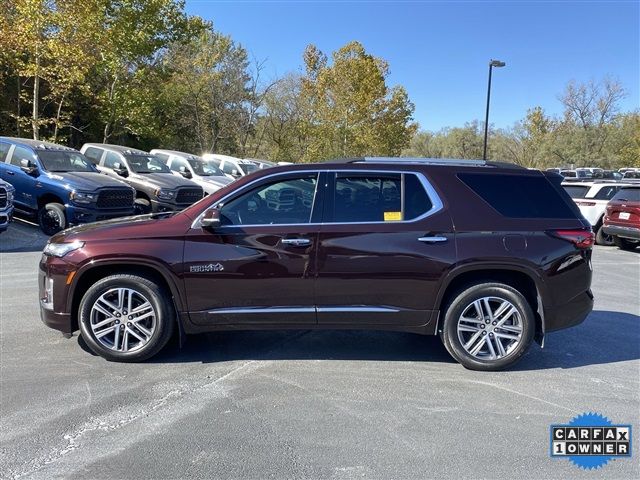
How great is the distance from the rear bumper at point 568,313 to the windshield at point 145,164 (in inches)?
498

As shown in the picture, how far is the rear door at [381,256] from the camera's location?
13.8 ft

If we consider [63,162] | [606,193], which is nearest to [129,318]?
[63,162]

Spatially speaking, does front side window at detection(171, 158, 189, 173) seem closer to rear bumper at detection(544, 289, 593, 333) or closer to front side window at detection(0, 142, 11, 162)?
front side window at detection(0, 142, 11, 162)

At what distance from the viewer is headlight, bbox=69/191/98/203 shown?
10828 mm

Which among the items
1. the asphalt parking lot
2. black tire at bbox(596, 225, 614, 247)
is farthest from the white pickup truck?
the asphalt parking lot

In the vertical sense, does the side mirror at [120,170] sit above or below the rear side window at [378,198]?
above

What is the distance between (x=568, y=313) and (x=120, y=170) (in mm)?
12892

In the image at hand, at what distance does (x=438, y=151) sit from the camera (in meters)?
65.2

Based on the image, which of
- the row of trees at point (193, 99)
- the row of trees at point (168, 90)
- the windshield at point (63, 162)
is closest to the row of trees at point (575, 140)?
the row of trees at point (193, 99)

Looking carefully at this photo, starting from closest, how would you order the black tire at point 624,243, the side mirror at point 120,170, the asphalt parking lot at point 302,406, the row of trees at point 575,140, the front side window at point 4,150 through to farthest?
the asphalt parking lot at point 302,406, the front side window at point 4,150, the black tire at point 624,243, the side mirror at point 120,170, the row of trees at point 575,140

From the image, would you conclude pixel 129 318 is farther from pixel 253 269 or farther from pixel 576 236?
pixel 576 236

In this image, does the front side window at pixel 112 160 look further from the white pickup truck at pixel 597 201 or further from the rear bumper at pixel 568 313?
the rear bumper at pixel 568 313

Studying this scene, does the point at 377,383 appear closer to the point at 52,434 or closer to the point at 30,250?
the point at 52,434

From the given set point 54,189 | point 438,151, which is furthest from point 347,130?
point 438,151
